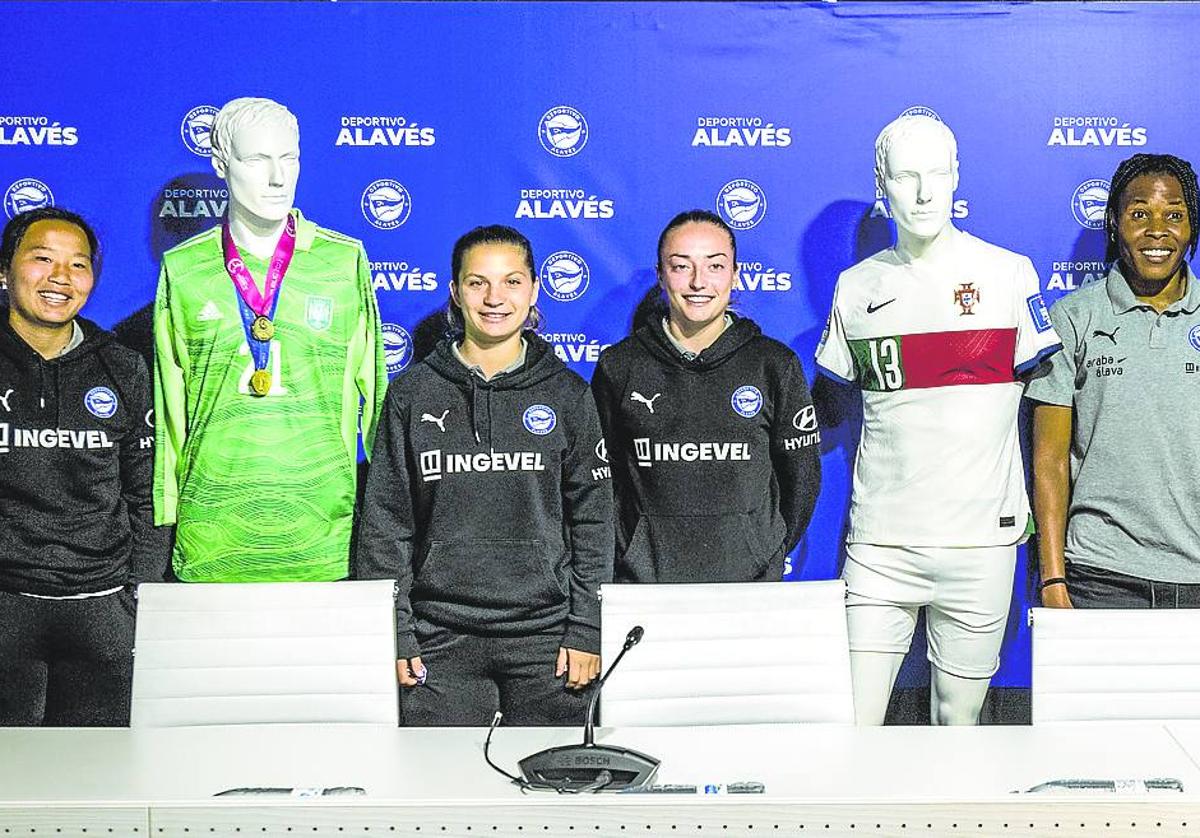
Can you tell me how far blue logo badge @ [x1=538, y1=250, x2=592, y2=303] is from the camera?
12.1 feet

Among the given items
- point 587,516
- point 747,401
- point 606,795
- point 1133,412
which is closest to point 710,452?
point 747,401

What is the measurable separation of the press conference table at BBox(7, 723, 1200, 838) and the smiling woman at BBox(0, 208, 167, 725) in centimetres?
103

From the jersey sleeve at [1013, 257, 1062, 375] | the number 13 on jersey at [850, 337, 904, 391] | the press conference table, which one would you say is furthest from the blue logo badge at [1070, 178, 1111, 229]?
the press conference table

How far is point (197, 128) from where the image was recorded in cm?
368

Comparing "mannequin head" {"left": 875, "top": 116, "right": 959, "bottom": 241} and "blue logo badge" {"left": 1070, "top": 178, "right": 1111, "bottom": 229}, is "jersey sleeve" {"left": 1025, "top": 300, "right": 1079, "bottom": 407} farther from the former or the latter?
"mannequin head" {"left": 875, "top": 116, "right": 959, "bottom": 241}

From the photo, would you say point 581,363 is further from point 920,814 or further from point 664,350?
point 920,814

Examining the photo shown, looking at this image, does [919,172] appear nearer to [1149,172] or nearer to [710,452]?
[1149,172]

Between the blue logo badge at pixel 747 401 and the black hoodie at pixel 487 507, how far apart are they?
383 millimetres

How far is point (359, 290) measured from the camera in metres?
3.53

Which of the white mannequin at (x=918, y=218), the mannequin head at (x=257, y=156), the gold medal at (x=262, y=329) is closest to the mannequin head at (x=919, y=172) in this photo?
the white mannequin at (x=918, y=218)

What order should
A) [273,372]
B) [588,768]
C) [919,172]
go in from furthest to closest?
[273,372], [919,172], [588,768]

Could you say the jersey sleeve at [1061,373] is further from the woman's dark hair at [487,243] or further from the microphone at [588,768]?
the microphone at [588,768]

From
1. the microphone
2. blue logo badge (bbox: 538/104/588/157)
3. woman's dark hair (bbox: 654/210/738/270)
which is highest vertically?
blue logo badge (bbox: 538/104/588/157)

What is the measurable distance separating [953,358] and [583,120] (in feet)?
4.02
